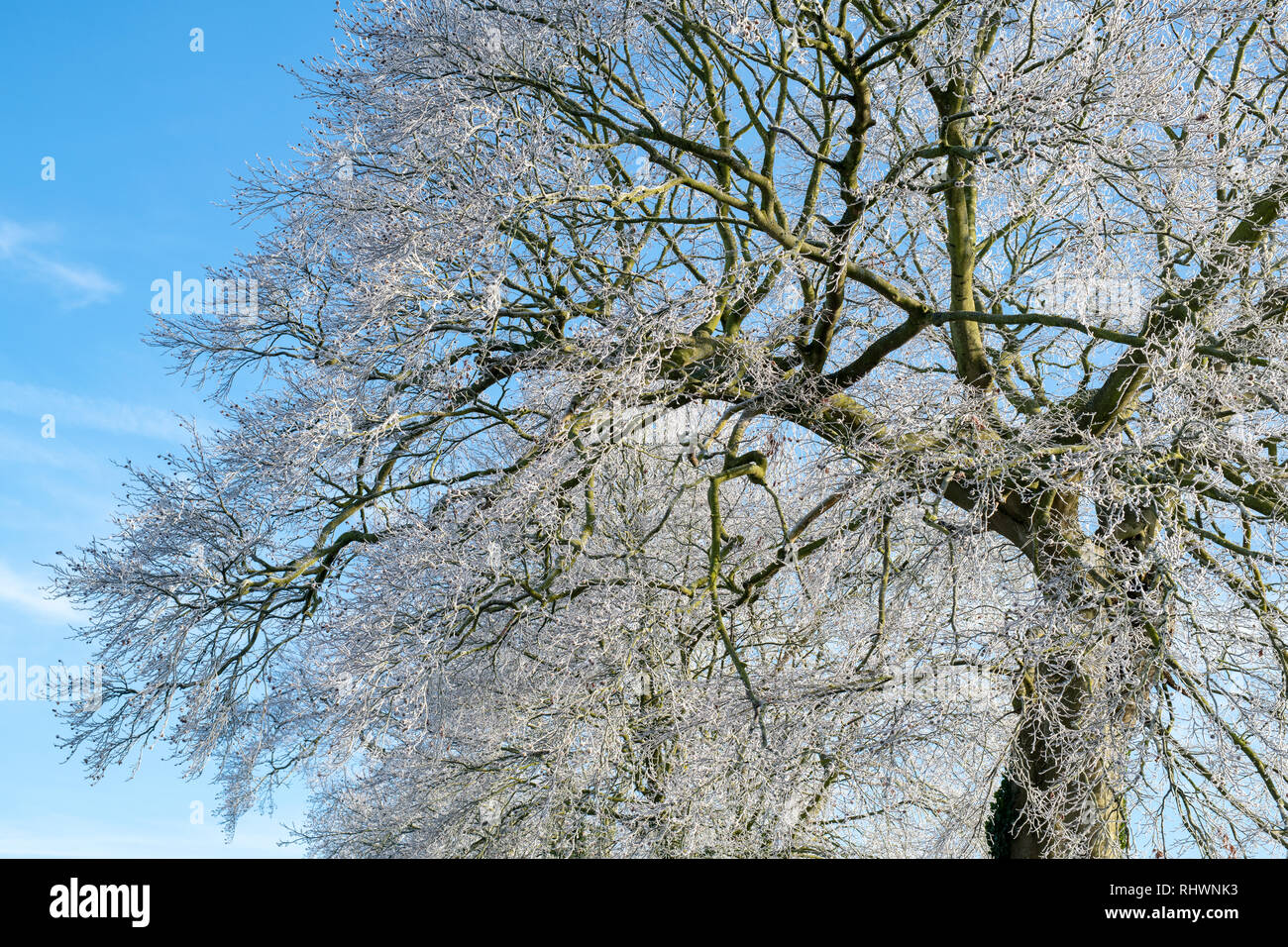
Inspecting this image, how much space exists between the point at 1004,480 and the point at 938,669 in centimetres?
158

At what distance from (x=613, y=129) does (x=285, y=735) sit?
6118mm

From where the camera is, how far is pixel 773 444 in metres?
8.14

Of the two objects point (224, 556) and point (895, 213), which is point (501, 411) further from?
point (895, 213)

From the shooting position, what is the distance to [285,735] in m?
9.70

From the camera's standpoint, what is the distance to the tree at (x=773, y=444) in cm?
688

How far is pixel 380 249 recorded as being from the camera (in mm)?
7109

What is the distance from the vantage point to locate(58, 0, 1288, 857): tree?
688 centimetres

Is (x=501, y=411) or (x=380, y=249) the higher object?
(x=380, y=249)
